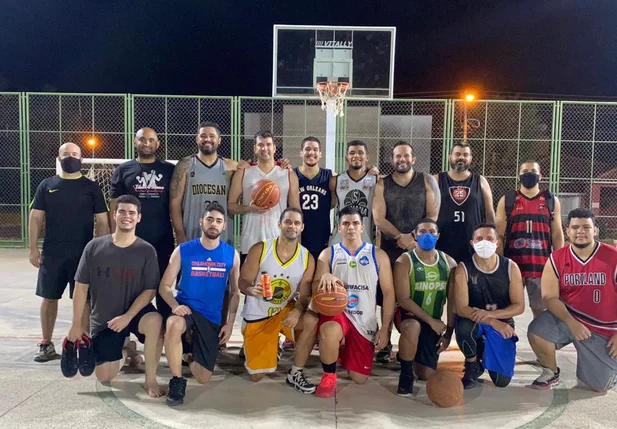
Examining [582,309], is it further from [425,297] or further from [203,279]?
[203,279]

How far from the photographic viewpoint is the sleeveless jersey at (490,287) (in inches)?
179

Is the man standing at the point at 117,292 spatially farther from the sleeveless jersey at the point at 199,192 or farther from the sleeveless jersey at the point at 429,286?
the sleeveless jersey at the point at 429,286

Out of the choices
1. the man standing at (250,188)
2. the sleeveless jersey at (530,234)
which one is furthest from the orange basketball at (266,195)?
the sleeveless jersey at (530,234)

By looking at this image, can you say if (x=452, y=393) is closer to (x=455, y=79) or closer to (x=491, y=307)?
(x=491, y=307)

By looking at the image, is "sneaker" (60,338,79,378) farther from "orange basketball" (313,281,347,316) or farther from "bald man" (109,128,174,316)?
"orange basketball" (313,281,347,316)

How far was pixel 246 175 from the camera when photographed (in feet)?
17.6

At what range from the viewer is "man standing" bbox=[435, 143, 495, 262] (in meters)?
5.30

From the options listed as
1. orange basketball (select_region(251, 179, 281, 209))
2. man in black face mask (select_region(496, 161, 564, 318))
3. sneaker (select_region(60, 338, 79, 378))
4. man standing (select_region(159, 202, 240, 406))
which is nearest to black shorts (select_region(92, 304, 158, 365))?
sneaker (select_region(60, 338, 79, 378))

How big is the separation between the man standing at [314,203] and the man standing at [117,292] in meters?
1.65

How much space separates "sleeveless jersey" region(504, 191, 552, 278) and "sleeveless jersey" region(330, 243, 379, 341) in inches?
61.4

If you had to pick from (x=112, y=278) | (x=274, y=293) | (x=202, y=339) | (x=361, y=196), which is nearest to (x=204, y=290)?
(x=202, y=339)

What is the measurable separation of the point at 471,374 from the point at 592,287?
4.00 feet

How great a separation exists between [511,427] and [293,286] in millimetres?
1932

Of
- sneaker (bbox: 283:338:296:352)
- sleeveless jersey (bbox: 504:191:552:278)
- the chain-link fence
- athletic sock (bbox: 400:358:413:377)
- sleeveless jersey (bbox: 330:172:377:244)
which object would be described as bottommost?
sneaker (bbox: 283:338:296:352)
